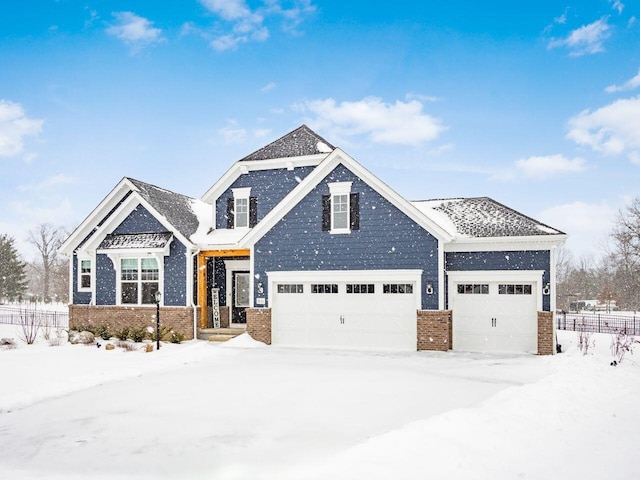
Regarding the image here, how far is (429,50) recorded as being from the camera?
2484cm

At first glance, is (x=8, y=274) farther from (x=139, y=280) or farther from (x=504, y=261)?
(x=504, y=261)

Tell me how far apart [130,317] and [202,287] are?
3147 millimetres

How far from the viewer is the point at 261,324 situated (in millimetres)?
17812

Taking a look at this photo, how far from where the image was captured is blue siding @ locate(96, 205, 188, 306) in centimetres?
1980

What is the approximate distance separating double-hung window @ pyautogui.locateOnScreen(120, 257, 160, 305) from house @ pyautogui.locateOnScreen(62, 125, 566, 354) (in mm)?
49

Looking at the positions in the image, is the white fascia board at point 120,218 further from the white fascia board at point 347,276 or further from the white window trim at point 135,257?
the white fascia board at point 347,276

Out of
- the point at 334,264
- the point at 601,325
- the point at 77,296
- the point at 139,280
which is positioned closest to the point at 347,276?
the point at 334,264

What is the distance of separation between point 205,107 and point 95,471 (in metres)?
38.4

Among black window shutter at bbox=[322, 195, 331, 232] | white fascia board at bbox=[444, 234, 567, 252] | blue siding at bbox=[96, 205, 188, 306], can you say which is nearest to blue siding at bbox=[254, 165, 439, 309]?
black window shutter at bbox=[322, 195, 331, 232]

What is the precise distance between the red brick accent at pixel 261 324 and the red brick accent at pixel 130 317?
3083 mm

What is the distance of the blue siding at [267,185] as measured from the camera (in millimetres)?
20953

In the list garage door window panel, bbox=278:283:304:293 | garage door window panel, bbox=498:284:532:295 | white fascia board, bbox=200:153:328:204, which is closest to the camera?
garage door window panel, bbox=498:284:532:295

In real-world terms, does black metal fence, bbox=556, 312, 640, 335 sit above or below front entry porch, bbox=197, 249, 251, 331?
below

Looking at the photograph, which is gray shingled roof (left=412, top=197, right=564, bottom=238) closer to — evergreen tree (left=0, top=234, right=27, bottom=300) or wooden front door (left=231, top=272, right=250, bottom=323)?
wooden front door (left=231, top=272, right=250, bottom=323)
